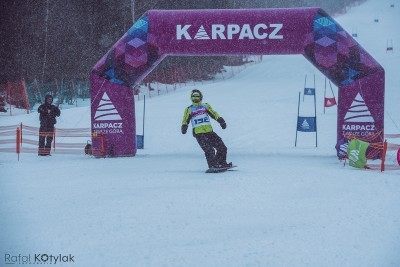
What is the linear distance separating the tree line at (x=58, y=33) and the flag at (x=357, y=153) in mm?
19887

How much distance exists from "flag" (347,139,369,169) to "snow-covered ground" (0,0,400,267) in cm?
26

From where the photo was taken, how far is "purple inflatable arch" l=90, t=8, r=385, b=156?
11.8 m

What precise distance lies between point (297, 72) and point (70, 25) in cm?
1633

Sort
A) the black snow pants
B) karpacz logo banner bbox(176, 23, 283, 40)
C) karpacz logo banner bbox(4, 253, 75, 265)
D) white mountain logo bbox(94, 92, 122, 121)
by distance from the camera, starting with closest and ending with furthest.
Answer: karpacz logo banner bbox(4, 253, 75, 265) < the black snow pants < karpacz logo banner bbox(176, 23, 283, 40) < white mountain logo bbox(94, 92, 122, 121)

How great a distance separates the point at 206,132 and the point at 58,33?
21000 mm

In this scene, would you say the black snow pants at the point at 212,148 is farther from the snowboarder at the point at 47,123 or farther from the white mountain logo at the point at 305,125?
the white mountain logo at the point at 305,125

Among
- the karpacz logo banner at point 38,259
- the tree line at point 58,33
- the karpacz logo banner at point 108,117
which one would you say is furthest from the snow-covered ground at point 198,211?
the tree line at point 58,33

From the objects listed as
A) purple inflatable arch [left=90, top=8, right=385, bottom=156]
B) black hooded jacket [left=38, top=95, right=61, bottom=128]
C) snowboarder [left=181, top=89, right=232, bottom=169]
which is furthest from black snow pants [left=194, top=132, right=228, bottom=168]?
black hooded jacket [left=38, top=95, right=61, bottom=128]

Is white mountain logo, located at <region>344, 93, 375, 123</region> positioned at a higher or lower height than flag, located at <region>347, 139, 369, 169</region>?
higher

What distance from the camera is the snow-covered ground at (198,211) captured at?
4402mm

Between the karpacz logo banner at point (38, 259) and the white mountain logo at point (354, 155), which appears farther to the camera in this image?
the white mountain logo at point (354, 155)

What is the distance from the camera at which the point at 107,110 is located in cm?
1241

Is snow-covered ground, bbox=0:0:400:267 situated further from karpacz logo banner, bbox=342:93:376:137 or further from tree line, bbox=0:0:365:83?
tree line, bbox=0:0:365:83

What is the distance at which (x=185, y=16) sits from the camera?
12.3m
